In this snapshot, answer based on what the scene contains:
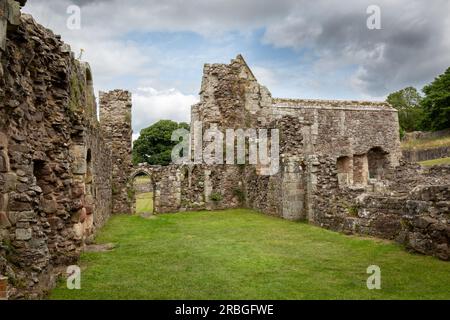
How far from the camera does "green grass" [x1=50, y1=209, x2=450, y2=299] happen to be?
6.07 m

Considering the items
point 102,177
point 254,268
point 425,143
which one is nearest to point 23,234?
point 254,268

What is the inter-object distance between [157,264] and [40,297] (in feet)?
9.22

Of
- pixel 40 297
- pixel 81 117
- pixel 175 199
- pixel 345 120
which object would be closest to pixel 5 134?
pixel 40 297

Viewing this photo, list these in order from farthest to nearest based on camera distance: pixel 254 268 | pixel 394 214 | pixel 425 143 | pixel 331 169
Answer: pixel 425 143
pixel 331 169
pixel 394 214
pixel 254 268

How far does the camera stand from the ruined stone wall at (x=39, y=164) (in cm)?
565

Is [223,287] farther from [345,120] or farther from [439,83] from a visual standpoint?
[439,83]

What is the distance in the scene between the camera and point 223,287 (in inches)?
251

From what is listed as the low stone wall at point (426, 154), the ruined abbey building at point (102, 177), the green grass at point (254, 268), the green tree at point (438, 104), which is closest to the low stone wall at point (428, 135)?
the green tree at point (438, 104)

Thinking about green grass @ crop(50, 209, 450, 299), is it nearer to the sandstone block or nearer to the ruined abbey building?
the ruined abbey building

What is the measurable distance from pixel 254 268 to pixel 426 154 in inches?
1345

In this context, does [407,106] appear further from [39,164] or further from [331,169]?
[39,164]

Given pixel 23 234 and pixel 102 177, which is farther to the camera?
pixel 102 177

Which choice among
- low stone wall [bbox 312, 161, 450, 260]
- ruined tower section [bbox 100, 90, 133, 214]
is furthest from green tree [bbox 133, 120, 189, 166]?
low stone wall [bbox 312, 161, 450, 260]

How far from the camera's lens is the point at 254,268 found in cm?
766
